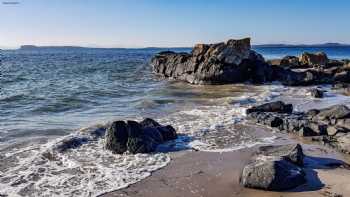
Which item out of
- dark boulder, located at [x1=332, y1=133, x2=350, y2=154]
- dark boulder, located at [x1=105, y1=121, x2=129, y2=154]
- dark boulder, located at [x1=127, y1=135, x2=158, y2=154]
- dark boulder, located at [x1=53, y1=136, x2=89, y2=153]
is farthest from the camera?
dark boulder, located at [x1=53, y1=136, x2=89, y2=153]

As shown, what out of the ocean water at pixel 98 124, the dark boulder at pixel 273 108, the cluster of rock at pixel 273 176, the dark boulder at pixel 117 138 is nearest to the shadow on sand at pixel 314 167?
the cluster of rock at pixel 273 176

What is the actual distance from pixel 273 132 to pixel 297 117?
83.1 inches

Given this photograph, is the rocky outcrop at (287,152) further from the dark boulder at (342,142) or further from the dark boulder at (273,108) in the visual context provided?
the dark boulder at (273,108)

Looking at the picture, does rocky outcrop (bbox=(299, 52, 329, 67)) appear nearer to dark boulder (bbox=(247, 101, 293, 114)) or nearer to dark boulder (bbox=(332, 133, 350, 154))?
dark boulder (bbox=(247, 101, 293, 114))

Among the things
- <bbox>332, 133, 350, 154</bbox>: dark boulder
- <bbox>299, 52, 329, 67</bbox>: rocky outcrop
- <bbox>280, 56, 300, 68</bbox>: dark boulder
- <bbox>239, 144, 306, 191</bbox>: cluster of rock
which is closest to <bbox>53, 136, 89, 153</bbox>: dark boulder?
<bbox>239, 144, 306, 191</bbox>: cluster of rock

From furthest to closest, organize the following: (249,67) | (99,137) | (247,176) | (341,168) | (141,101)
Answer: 1. (249,67)
2. (141,101)
3. (99,137)
4. (341,168)
5. (247,176)

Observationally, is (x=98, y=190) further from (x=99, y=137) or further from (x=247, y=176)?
(x=99, y=137)

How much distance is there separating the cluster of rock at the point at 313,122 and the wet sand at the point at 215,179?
152 cm

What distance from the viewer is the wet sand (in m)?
9.30

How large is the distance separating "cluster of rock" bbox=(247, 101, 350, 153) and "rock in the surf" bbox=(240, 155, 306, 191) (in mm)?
3563

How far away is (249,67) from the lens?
3672 centimetres

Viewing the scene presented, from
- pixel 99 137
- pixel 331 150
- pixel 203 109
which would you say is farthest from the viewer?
pixel 203 109

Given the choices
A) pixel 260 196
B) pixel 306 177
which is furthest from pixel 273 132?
pixel 260 196

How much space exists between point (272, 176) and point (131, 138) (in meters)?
4.48
